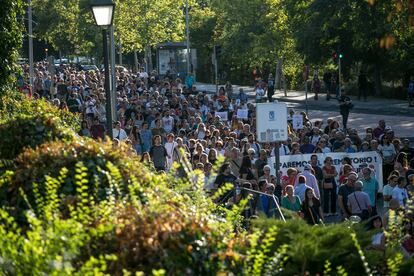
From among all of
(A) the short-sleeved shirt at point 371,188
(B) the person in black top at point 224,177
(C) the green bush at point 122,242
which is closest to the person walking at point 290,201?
(B) the person in black top at point 224,177

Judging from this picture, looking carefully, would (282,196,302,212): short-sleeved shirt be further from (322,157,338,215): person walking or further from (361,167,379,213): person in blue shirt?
(322,157,338,215): person walking

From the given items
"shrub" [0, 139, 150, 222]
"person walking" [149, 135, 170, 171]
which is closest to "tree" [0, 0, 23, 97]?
"person walking" [149, 135, 170, 171]

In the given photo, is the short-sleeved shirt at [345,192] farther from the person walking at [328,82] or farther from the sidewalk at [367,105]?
the person walking at [328,82]

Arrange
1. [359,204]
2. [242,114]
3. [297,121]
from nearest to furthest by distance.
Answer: [359,204]
[297,121]
[242,114]

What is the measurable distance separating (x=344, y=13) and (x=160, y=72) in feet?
53.8

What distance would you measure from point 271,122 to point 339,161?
3.83m

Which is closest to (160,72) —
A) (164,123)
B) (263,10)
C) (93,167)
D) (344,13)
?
(263,10)

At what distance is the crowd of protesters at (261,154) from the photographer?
18156 millimetres

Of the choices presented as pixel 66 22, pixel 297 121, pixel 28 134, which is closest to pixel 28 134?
pixel 28 134

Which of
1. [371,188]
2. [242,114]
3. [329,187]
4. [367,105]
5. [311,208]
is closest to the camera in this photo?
[311,208]

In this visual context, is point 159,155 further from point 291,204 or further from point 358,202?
point 291,204

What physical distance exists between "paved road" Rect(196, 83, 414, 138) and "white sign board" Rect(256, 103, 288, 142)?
16.2 meters

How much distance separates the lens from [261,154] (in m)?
23.0

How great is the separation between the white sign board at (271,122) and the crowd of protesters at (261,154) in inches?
15.4
